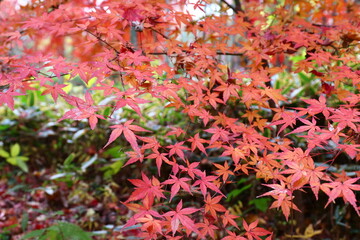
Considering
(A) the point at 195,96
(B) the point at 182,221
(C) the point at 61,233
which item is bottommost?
(C) the point at 61,233

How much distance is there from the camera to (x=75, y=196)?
10.7 feet

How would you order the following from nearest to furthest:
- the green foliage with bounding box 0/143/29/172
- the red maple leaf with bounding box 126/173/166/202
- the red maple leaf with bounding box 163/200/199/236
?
the red maple leaf with bounding box 163/200/199/236 → the red maple leaf with bounding box 126/173/166/202 → the green foliage with bounding box 0/143/29/172

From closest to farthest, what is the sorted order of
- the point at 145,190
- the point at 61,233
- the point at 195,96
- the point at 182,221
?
the point at 182,221 → the point at 145,190 → the point at 195,96 → the point at 61,233

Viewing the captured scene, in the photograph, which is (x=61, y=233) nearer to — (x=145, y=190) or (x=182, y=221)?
(x=145, y=190)

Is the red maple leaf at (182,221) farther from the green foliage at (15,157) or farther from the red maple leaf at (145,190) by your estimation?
the green foliage at (15,157)

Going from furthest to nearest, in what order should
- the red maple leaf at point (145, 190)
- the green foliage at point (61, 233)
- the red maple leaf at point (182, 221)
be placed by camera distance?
1. the green foliage at point (61, 233)
2. the red maple leaf at point (145, 190)
3. the red maple leaf at point (182, 221)

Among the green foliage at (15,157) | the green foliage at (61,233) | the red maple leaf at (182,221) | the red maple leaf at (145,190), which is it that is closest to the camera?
the red maple leaf at (182,221)

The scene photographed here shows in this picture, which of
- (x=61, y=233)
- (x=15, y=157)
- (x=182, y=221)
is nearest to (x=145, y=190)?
(x=182, y=221)

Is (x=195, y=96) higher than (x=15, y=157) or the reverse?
higher

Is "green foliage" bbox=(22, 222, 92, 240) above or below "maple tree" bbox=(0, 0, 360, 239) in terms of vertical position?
below

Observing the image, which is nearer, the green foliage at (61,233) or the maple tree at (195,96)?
the maple tree at (195,96)

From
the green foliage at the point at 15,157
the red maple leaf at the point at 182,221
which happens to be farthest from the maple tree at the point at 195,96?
the green foliage at the point at 15,157

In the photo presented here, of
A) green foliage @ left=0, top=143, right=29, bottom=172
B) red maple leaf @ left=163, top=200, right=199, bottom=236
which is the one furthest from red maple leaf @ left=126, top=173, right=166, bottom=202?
green foliage @ left=0, top=143, right=29, bottom=172

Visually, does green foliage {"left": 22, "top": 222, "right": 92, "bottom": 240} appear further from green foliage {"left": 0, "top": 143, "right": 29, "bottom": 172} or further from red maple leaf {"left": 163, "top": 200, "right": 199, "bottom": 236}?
green foliage {"left": 0, "top": 143, "right": 29, "bottom": 172}
